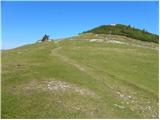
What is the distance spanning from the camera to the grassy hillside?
91.3 feet

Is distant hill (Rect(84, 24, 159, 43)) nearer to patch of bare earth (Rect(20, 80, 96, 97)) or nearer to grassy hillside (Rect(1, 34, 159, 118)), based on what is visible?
grassy hillside (Rect(1, 34, 159, 118))

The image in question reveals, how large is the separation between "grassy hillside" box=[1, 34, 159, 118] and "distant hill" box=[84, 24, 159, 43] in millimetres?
43860

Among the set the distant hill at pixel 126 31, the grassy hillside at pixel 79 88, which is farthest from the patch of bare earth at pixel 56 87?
the distant hill at pixel 126 31

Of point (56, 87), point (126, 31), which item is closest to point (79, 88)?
point (56, 87)

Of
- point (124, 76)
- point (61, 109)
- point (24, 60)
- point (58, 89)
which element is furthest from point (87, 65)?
point (61, 109)

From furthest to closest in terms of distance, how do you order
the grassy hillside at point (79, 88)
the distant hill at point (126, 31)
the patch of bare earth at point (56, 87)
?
the distant hill at point (126, 31)
the patch of bare earth at point (56, 87)
the grassy hillside at point (79, 88)

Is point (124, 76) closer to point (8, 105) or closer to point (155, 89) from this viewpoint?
point (155, 89)

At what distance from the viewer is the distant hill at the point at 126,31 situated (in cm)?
9944

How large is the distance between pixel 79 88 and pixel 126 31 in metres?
70.1

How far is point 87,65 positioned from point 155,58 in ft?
59.2

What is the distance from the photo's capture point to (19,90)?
32.6m

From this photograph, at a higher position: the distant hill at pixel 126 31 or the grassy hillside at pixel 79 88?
the distant hill at pixel 126 31

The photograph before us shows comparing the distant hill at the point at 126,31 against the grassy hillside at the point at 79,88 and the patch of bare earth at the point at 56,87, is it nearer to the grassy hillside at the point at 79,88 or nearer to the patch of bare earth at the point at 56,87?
the grassy hillside at the point at 79,88

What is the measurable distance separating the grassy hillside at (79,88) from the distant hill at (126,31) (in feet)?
144
